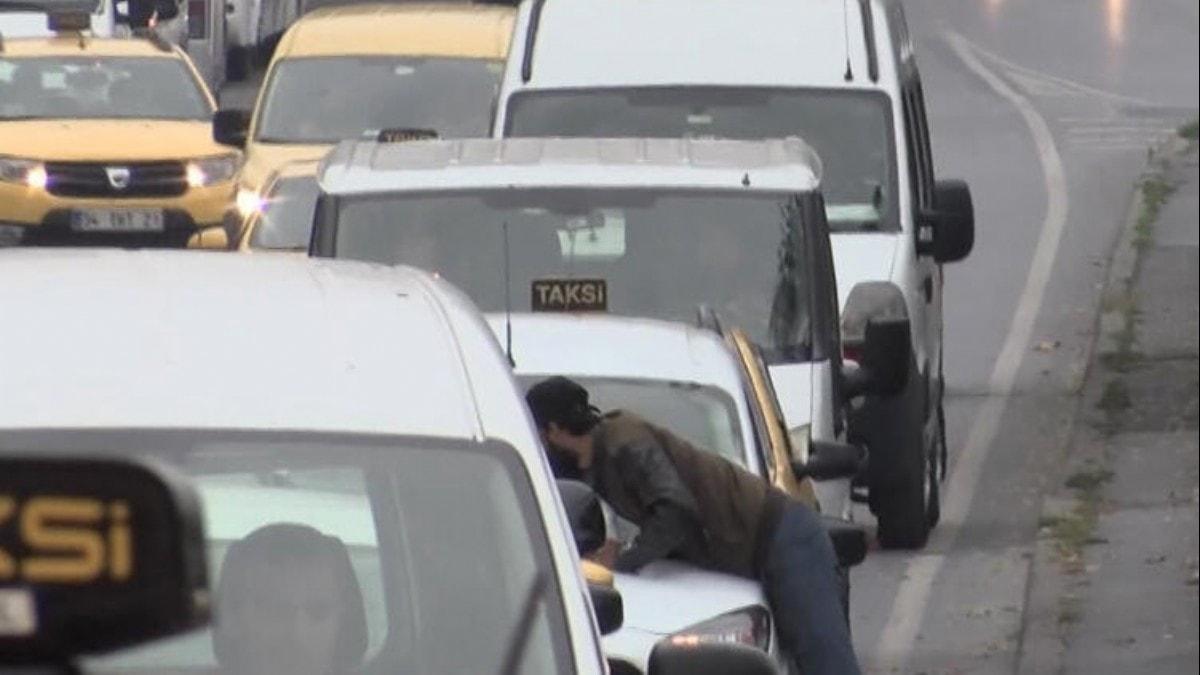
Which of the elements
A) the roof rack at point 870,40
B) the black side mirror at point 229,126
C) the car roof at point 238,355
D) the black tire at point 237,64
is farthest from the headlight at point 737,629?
the black tire at point 237,64

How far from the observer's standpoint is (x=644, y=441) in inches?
312

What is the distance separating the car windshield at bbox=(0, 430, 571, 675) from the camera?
11.1 ft

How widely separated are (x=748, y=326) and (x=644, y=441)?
345 cm

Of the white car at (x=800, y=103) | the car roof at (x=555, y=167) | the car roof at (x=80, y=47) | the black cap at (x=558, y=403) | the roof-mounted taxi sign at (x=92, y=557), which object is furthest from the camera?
the car roof at (x=80, y=47)

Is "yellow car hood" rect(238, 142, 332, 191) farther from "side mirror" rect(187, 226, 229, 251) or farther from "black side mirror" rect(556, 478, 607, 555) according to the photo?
"black side mirror" rect(556, 478, 607, 555)

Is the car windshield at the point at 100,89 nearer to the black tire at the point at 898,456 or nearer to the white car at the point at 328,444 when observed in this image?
the black tire at the point at 898,456

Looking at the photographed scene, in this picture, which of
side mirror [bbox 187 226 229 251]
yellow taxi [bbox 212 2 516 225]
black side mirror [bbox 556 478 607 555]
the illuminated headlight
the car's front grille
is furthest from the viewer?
the car's front grille

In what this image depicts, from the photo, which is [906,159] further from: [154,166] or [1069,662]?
[154,166]

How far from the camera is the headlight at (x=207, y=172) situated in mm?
23266

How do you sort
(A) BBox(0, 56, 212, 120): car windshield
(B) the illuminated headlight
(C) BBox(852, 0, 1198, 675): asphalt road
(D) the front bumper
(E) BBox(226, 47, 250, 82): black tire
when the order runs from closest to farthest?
(C) BBox(852, 0, 1198, 675): asphalt road, (B) the illuminated headlight, (D) the front bumper, (A) BBox(0, 56, 212, 120): car windshield, (E) BBox(226, 47, 250, 82): black tire

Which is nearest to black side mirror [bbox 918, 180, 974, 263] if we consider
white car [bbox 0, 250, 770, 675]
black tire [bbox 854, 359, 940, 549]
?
black tire [bbox 854, 359, 940, 549]

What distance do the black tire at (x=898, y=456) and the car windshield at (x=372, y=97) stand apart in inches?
252

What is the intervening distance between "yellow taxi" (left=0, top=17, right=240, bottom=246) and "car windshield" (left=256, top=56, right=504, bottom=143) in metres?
2.40

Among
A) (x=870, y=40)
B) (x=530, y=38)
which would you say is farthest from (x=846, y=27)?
(x=530, y=38)
